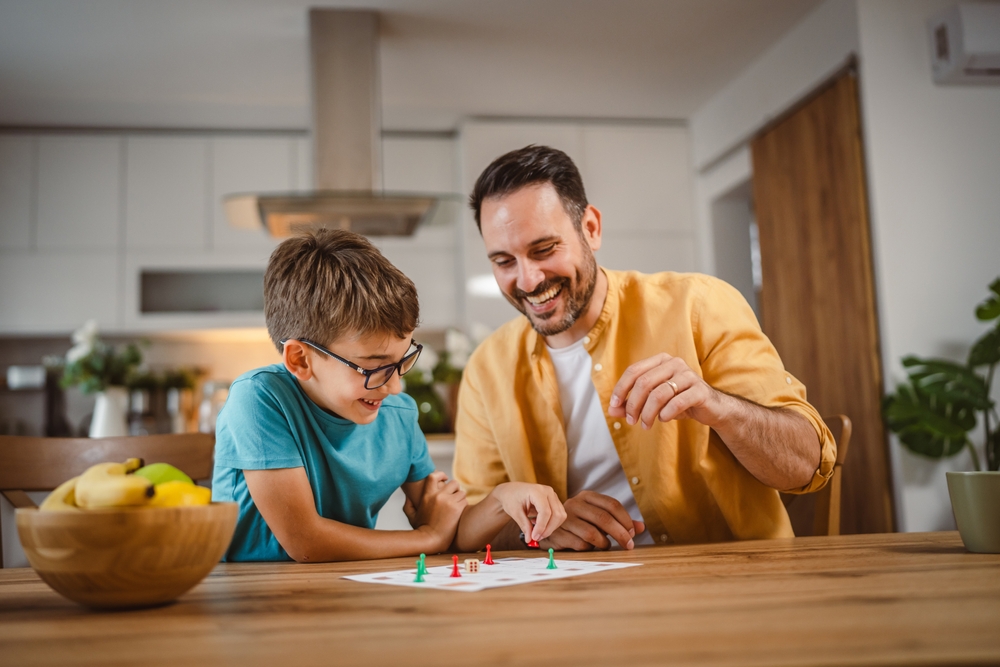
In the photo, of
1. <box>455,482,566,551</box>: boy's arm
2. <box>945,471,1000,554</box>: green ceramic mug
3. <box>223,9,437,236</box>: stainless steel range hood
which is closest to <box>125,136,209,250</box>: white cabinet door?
<box>223,9,437,236</box>: stainless steel range hood

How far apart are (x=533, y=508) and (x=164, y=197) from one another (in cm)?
394

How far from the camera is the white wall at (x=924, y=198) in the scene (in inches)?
118

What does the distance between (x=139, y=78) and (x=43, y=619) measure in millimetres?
3844

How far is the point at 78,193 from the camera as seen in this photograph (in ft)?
14.5

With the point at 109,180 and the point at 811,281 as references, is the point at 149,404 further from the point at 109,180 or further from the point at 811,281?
the point at 811,281

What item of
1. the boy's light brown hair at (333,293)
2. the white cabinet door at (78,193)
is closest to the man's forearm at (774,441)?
the boy's light brown hair at (333,293)

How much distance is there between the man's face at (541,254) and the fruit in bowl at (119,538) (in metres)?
1.00

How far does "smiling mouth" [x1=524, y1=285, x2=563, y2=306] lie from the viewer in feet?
5.26

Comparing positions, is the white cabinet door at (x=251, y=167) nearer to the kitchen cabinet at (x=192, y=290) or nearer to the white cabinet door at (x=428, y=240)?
the kitchen cabinet at (x=192, y=290)

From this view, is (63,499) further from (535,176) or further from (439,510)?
(535,176)

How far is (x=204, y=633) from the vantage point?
0.58 metres

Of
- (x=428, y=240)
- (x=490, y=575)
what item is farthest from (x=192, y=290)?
(x=490, y=575)

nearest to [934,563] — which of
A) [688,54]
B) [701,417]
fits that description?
[701,417]

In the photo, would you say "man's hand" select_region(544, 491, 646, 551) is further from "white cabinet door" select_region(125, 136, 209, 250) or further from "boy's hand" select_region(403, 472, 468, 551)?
"white cabinet door" select_region(125, 136, 209, 250)
